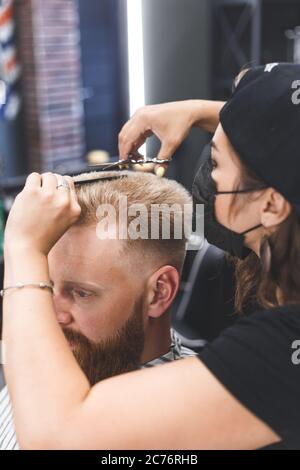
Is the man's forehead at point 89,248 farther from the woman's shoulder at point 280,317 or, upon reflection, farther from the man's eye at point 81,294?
the woman's shoulder at point 280,317

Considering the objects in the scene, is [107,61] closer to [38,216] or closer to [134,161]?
[134,161]

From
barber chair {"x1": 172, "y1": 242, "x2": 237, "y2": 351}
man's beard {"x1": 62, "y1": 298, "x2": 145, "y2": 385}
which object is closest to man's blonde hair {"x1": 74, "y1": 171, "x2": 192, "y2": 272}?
man's beard {"x1": 62, "y1": 298, "x2": 145, "y2": 385}

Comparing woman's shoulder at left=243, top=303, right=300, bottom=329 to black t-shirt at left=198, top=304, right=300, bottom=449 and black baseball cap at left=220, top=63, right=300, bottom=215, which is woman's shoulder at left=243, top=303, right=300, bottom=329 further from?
black baseball cap at left=220, top=63, right=300, bottom=215

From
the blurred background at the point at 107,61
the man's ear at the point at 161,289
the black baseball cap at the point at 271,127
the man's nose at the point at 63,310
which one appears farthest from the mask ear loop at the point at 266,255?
the blurred background at the point at 107,61

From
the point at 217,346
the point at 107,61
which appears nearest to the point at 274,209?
the point at 217,346

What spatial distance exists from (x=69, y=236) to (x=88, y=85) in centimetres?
288

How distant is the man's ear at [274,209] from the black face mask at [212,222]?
0.21 ft

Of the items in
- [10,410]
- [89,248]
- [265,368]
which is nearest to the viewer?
[265,368]

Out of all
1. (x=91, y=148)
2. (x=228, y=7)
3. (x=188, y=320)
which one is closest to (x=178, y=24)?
(x=228, y=7)

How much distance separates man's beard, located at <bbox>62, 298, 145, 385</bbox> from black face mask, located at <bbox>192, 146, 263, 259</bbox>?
23 cm

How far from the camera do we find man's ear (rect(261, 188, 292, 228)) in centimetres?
84

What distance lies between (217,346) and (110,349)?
1.43ft

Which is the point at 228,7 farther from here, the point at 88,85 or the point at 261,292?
the point at 261,292

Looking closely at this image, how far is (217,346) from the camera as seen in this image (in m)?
0.77
